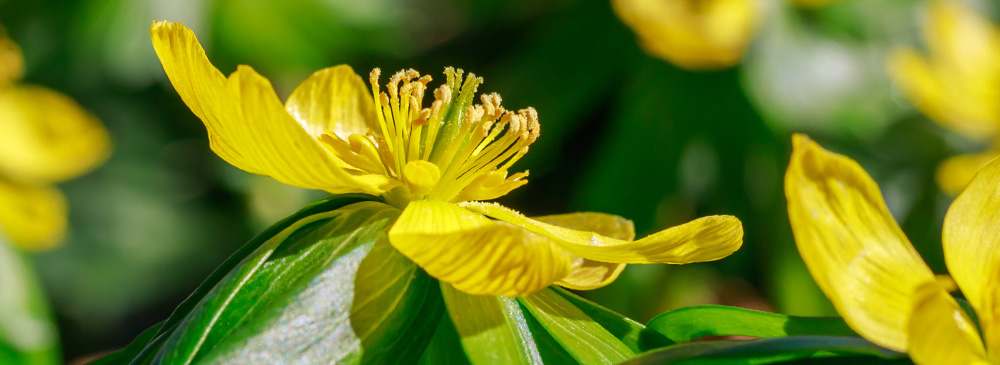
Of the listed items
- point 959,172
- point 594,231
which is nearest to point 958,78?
point 959,172

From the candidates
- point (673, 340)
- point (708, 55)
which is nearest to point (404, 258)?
point (673, 340)

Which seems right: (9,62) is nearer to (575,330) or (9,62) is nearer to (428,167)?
(428,167)

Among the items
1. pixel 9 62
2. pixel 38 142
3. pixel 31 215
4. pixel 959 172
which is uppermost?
pixel 9 62

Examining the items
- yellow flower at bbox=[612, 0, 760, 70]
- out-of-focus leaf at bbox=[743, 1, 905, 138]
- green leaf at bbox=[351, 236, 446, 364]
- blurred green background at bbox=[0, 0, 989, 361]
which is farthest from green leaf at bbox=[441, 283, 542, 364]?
out-of-focus leaf at bbox=[743, 1, 905, 138]

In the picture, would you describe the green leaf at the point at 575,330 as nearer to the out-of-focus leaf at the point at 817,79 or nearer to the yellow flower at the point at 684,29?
the yellow flower at the point at 684,29

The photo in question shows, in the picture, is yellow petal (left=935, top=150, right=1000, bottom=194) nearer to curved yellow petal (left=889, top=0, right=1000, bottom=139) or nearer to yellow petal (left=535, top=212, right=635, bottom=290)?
curved yellow petal (left=889, top=0, right=1000, bottom=139)

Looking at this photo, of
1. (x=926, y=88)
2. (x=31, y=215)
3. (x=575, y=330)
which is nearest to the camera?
(x=575, y=330)

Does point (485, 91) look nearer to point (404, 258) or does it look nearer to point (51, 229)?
point (51, 229)
